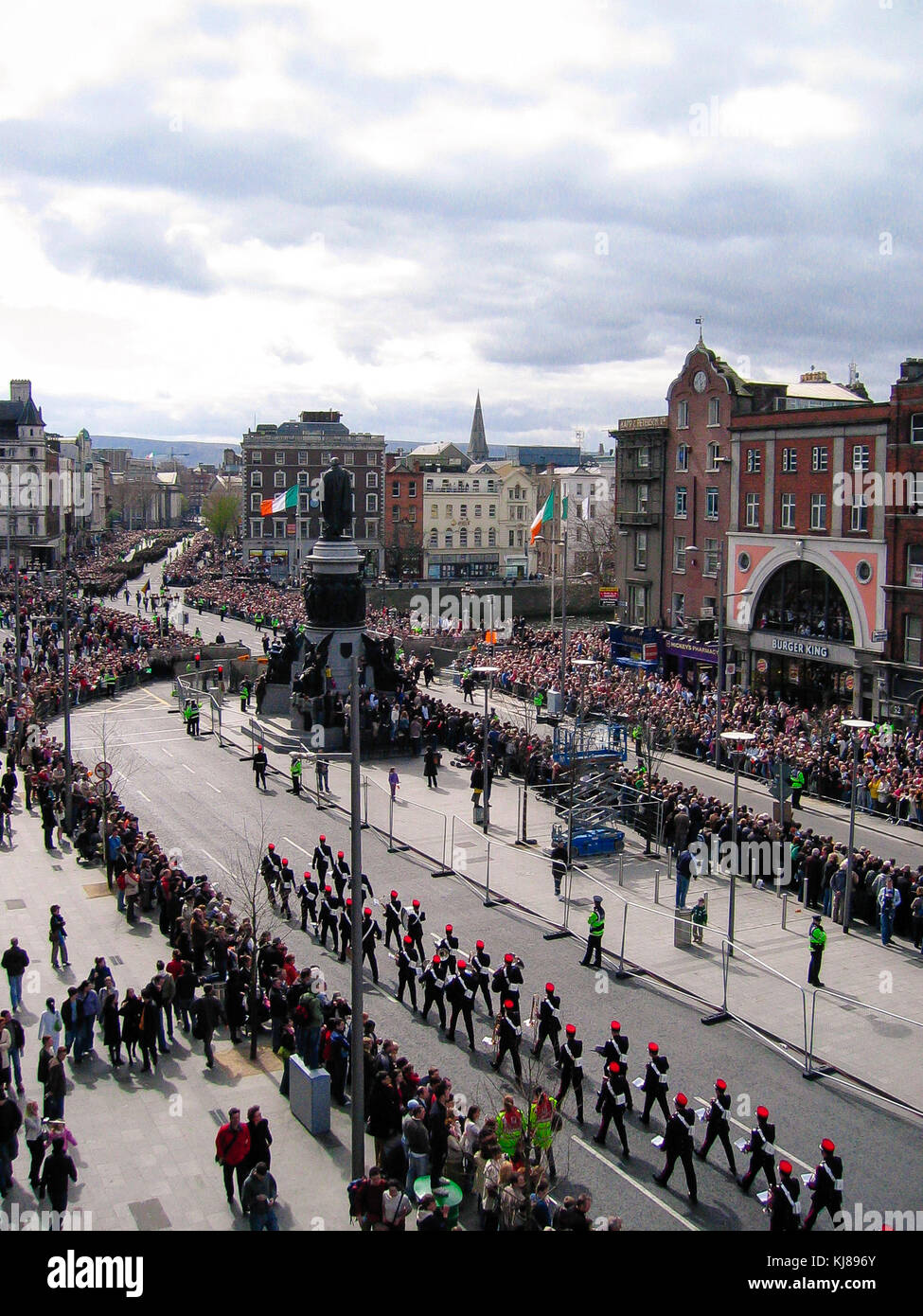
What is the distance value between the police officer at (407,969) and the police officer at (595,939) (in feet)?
10.3

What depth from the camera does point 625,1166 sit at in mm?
14562

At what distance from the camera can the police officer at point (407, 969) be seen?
63.2ft

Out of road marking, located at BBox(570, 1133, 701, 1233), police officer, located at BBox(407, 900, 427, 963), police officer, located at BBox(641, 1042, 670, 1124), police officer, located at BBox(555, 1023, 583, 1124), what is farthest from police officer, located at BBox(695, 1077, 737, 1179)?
police officer, located at BBox(407, 900, 427, 963)

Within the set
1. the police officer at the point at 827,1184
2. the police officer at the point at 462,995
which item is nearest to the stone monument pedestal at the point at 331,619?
the police officer at the point at 462,995

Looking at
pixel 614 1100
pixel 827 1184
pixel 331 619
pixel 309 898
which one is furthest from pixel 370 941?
pixel 331 619

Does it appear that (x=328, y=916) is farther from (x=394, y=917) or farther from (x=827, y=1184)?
(x=827, y=1184)

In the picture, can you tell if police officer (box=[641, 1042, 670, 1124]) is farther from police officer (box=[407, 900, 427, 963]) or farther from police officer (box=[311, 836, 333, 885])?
police officer (box=[311, 836, 333, 885])

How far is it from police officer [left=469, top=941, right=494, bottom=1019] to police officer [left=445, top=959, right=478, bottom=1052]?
230 mm

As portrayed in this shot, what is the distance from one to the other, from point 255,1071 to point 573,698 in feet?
92.4

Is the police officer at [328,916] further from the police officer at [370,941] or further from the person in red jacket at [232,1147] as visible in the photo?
the person in red jacket at [232,1147]

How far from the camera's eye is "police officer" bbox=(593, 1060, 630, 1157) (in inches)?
581

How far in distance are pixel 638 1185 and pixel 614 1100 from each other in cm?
106
